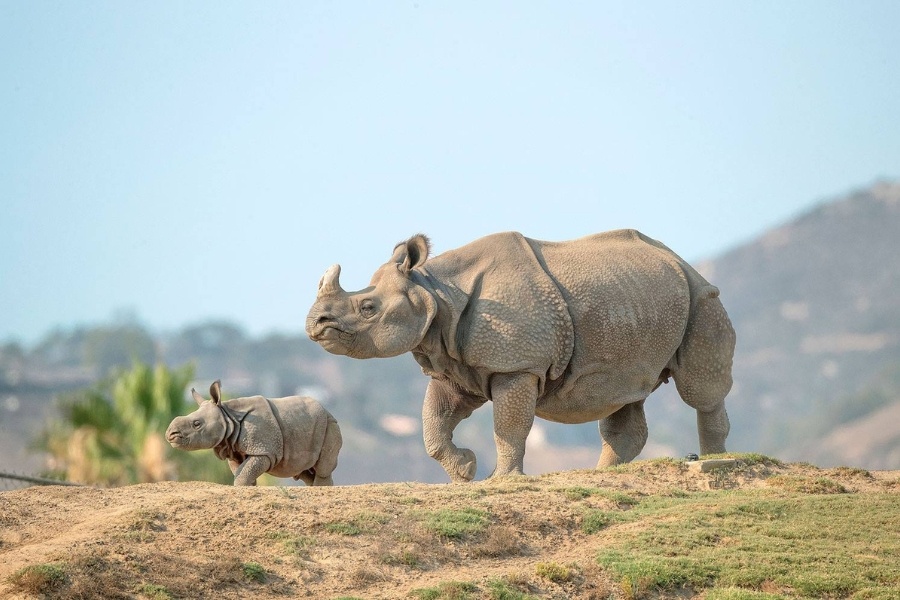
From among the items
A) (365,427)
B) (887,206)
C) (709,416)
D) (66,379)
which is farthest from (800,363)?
(709,416)

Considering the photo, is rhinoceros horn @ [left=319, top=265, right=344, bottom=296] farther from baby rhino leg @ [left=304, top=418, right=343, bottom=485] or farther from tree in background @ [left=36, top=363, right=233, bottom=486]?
tree in background @ [left=36, top=363, right=233, bottom=486]

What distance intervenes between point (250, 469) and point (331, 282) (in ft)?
7.70

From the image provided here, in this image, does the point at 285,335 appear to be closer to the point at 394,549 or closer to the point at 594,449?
the point at 594,449

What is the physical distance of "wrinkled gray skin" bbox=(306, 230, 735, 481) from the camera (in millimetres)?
14969

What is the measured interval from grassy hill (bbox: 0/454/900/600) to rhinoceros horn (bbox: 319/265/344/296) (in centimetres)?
212

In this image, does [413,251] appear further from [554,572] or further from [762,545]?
[762,545]

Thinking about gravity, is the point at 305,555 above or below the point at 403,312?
below

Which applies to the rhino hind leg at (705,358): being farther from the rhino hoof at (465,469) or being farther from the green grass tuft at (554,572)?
the green grass tuft at (554,572)

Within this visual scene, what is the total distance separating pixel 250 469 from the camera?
15.8 meters

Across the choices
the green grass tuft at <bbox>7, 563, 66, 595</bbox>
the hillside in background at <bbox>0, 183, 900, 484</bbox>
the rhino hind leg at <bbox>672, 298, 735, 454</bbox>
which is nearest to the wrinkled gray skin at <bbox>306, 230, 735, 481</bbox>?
the rhino hind leg at <bbox>672, 298, 735, 454</bbox>

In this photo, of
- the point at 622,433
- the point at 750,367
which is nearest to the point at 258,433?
the point at 622,433

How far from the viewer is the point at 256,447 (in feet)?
52.1

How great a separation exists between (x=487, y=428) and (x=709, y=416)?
9044 centimetres

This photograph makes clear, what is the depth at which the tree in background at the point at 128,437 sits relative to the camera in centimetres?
2634
